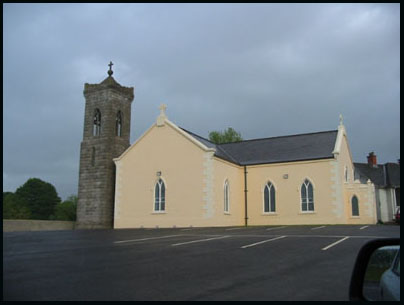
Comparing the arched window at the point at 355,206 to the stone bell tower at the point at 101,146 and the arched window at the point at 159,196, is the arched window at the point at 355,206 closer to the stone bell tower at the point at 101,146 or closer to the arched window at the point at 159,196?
the arched window at the point at 159,196

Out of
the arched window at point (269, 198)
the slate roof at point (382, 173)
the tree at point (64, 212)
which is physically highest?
the slate roof at point (382, 173)

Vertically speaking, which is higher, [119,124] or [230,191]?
[119,124]

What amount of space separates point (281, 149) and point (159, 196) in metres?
11.5

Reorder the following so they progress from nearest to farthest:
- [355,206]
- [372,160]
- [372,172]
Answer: [355,206] < [372,172] < [372,160]

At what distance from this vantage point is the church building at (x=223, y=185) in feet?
96.1

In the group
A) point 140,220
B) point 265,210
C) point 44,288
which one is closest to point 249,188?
point 265,210

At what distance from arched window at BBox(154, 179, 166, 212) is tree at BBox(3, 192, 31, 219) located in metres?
52.1

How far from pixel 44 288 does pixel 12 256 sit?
5.31 meters

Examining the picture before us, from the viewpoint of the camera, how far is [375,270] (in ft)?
10.3

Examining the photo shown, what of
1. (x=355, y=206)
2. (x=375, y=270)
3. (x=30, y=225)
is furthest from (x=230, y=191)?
(x=375, y=270)

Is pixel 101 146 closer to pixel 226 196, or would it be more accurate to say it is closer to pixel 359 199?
pixel 226 196

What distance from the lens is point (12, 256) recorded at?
1128 cm

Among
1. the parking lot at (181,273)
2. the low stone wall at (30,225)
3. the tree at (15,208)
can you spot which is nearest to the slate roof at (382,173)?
the low stone wall at (30,225)

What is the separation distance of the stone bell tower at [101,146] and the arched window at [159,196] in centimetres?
635
